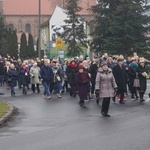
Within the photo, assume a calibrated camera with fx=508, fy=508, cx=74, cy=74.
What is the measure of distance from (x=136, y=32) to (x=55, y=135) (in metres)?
30.9

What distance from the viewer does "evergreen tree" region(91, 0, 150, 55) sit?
4075 centimetres

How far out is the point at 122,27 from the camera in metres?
40.8

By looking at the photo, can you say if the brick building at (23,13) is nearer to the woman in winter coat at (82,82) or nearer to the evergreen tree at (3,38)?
the evergreen tree at (3,38)

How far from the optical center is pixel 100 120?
1452 centimetres

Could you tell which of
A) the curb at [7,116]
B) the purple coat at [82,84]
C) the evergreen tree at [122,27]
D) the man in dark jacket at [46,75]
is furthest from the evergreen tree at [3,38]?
the curb at [7,116]

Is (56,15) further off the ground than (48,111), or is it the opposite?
(56,15)

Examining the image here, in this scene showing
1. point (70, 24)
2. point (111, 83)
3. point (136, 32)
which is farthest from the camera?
point (70, 24)

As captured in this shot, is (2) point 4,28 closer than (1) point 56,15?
Yes

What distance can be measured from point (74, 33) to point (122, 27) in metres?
15.5

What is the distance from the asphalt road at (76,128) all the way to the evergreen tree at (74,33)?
113ft

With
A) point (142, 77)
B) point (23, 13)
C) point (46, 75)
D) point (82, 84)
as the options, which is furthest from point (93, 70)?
point (23, 13)

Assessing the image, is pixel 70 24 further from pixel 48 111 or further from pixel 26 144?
pixel 26 144

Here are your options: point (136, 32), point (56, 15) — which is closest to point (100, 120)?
point (136, 32)

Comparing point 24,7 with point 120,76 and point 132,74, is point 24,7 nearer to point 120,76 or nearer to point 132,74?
point 132,74
